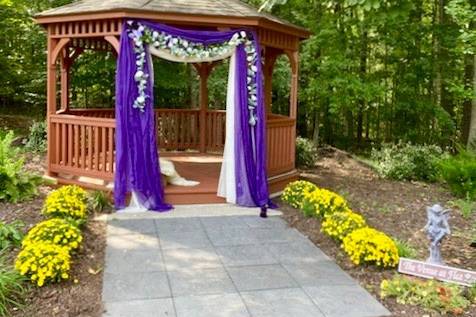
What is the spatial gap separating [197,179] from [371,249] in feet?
11.7

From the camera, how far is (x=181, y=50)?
6.21m

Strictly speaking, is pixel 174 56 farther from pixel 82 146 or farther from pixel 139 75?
pixel 82 146

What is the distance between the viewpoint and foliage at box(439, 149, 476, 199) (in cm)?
718

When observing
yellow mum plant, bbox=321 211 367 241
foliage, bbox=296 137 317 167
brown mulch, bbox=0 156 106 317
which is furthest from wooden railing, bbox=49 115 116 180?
foliage, bbox=296 137 317 167

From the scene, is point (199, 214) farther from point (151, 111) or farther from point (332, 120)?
point (332, 120)

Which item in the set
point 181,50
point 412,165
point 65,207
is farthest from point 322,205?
point 412,165

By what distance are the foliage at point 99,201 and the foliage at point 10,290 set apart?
7.48ft

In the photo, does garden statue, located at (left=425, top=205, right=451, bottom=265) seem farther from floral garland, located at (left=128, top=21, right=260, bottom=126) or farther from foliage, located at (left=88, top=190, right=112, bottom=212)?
foliage, located at (left=88, top=190, right=112, bottom=212)

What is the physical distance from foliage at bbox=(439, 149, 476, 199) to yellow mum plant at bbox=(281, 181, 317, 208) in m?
2.41

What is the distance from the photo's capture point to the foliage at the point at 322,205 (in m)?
5.58

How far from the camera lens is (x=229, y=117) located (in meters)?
6.43

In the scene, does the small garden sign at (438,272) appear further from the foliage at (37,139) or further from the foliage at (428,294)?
the foliage at (37,139)

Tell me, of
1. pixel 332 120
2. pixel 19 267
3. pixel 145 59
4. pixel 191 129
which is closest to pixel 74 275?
pixel 19 267

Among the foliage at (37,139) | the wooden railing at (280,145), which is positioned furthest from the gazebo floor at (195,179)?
the foliage at (37,139)
